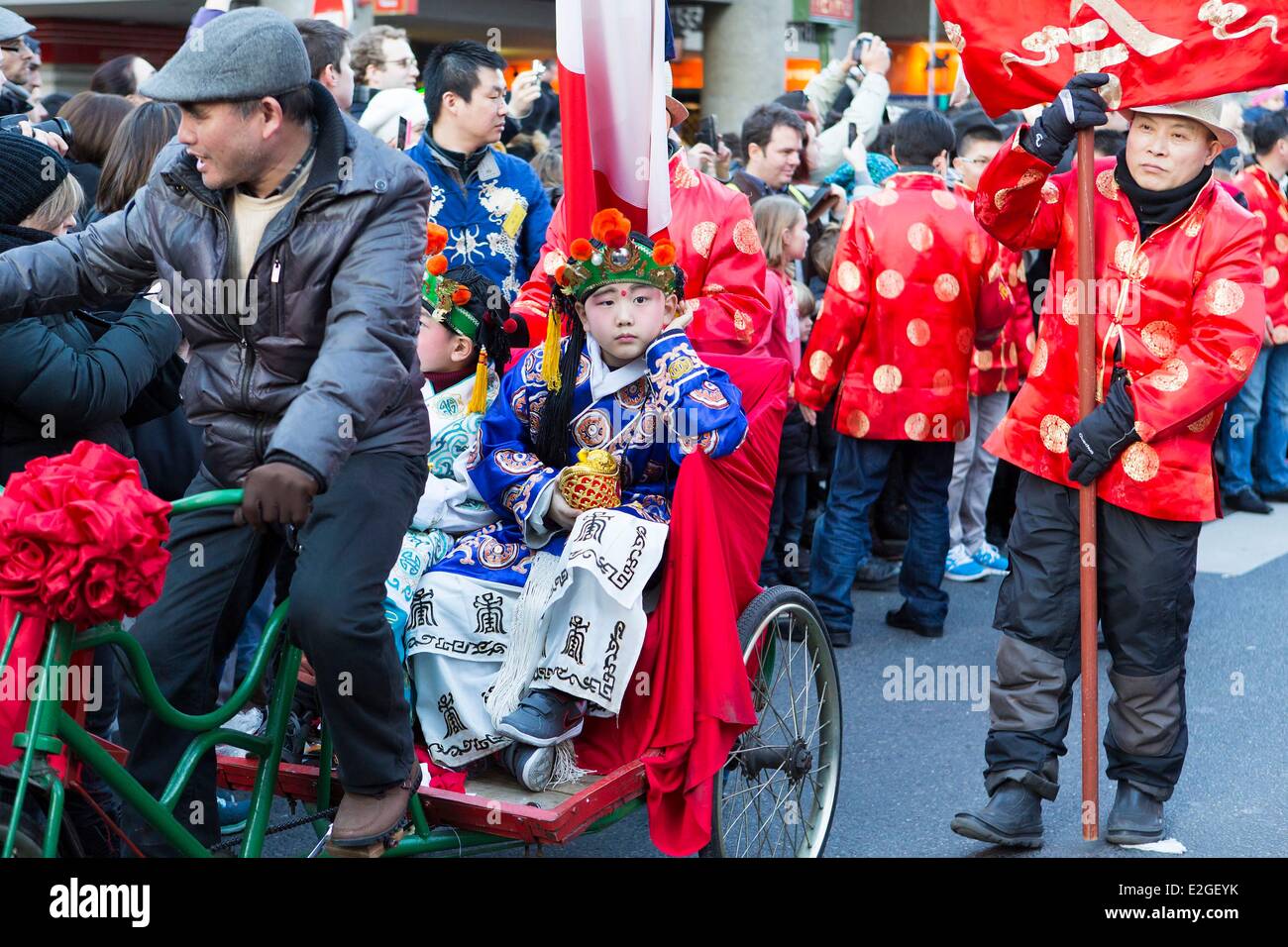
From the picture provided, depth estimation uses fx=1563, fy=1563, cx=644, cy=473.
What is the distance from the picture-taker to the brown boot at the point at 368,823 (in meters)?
3.25

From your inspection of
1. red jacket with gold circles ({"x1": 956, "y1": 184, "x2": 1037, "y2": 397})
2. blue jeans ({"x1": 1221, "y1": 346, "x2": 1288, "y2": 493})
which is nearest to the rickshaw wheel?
red jacket with gold circles ({"x1": 956, "y1": 184, "x2": 1037, "y2": 397})

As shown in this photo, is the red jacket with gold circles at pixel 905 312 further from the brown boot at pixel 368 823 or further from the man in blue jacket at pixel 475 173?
the brown boot at pixel 368 823

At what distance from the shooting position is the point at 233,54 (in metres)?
2.95

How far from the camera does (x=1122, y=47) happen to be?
410cm

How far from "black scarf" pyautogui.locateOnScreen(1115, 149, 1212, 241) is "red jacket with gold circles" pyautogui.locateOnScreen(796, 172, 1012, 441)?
209cm

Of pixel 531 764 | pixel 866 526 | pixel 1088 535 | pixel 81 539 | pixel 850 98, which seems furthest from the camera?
pixel 850 98

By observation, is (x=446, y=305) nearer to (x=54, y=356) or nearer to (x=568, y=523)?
(x=568, y=523)

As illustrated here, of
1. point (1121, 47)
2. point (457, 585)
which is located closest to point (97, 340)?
point (457, 585)

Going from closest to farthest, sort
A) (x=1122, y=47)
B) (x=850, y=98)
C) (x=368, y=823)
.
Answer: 1. (x=368, y=823)
2. (x=1122, y=47)
3. (x=850, y=98)

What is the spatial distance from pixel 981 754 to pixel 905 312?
1.99 m

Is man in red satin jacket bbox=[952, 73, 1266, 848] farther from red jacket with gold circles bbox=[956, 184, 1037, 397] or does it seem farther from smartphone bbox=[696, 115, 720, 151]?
smartphone bbox=[696, 115, 720, 151]

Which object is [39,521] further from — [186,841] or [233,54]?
[233,54]

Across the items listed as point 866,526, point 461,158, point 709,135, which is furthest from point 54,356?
point 709,135
